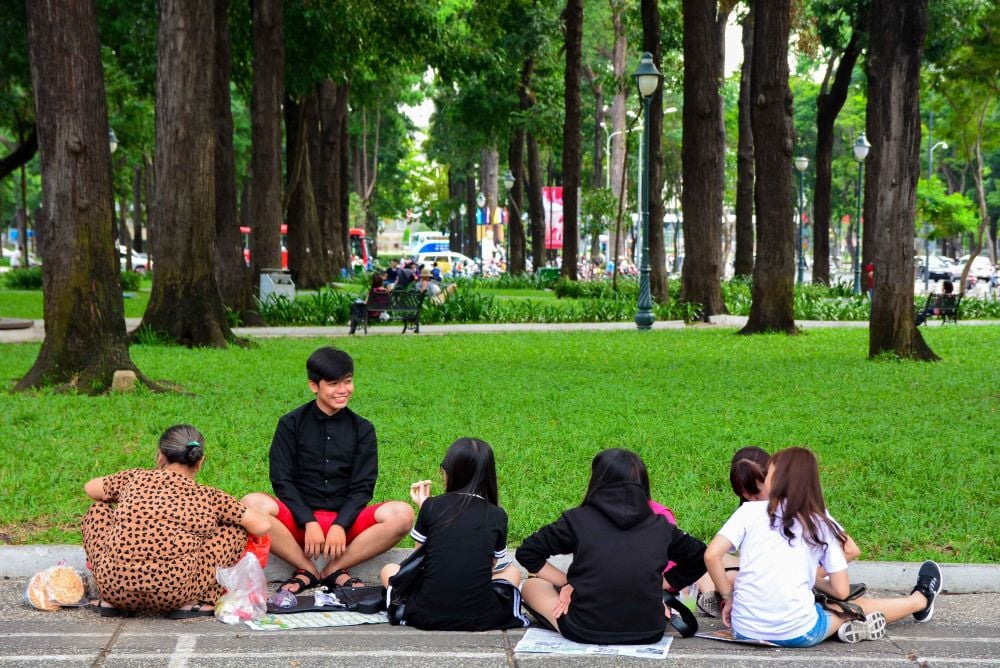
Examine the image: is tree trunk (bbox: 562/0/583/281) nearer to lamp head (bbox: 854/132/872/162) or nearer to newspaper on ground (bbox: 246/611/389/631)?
lamp head (bbox: 854/132/872/162)

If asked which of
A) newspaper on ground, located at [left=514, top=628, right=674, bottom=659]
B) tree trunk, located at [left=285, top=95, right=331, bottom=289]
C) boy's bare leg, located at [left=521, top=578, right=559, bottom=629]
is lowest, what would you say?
newspaper on ground, located at [left=514, top=628, right=674, bottom=659]

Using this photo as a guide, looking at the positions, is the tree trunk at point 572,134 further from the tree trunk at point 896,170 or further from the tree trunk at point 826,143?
the tree trunk at point 896,170

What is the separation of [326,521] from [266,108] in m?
20.3

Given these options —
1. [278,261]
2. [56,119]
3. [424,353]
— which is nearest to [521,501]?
[56,119]

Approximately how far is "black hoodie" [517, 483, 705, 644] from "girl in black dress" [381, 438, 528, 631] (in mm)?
403

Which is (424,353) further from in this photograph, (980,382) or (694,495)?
(694,495)

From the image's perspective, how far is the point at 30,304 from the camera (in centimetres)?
3412

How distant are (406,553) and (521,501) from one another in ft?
4.20

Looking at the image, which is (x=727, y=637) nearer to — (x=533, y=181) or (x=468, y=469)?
(x=468, y=469)

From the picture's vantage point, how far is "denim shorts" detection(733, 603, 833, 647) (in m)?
6.12

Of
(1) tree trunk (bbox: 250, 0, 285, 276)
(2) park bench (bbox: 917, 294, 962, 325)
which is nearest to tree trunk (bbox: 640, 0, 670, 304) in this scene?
(2) park bench (bbox: 917, 294, 962, 325)

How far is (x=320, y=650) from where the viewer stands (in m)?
6.03

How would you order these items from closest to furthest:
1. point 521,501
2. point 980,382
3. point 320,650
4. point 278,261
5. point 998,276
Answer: point 320,650
point 521,501
point 980,382
point 278,261
point 998,276

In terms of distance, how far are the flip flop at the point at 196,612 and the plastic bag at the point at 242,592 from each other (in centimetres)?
7
